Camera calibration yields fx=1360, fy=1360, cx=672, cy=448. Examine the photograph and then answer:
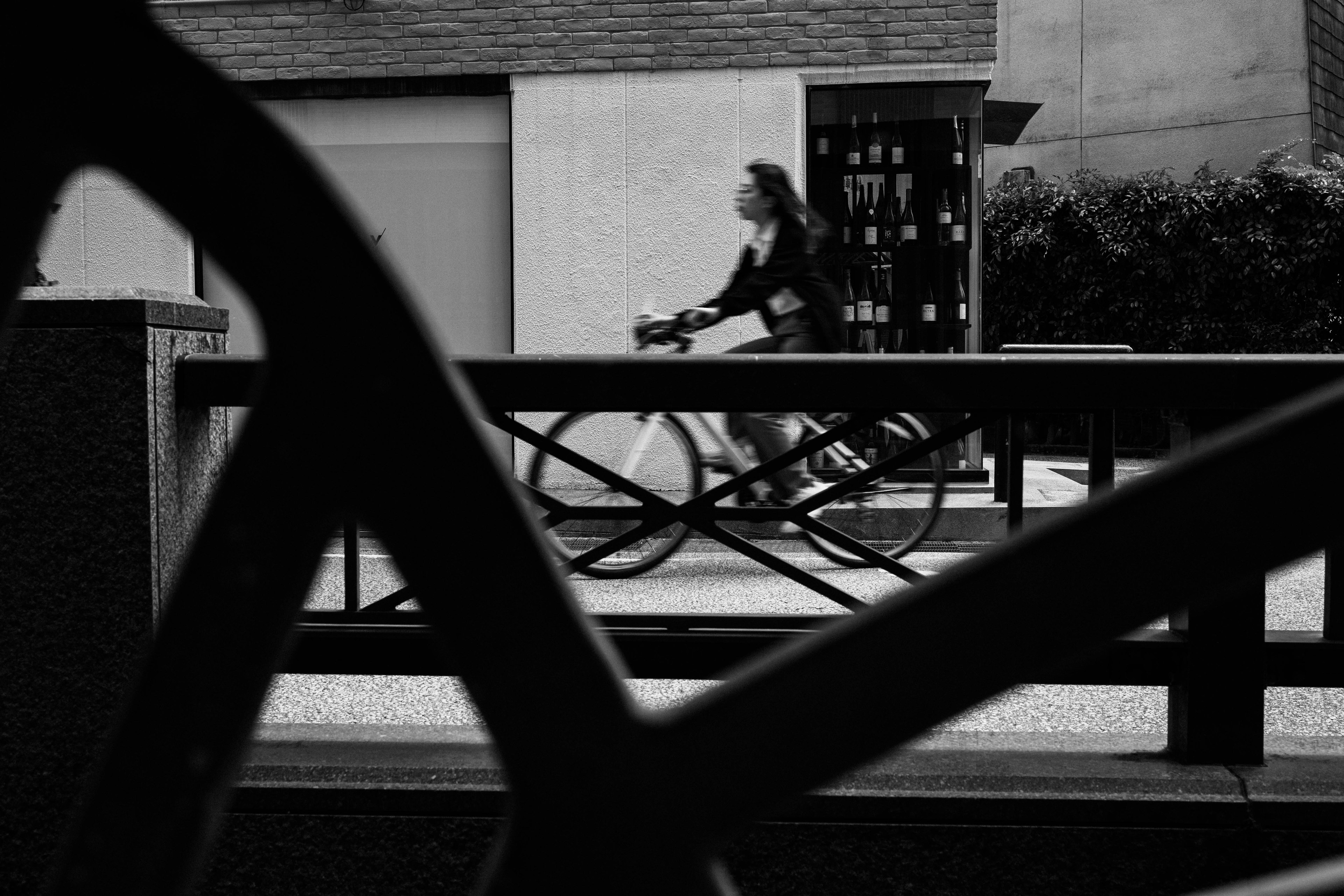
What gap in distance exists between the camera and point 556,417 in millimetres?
9320

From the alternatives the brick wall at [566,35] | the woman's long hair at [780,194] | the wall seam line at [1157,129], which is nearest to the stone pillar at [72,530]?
the woman's long hair at [780,194]

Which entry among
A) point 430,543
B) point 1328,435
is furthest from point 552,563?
point 1328,435

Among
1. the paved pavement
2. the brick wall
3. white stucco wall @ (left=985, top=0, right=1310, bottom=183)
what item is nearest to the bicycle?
the paved pavement

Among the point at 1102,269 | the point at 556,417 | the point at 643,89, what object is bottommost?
the point at 556,417

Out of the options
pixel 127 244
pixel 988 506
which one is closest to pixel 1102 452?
pixel 988 506

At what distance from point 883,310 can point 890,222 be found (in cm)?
75

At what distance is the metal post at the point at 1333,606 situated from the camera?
290 cm

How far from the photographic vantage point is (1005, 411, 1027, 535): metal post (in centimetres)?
430

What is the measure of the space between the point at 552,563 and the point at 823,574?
6.78 m

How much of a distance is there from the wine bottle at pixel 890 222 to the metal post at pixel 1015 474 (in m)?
6.95

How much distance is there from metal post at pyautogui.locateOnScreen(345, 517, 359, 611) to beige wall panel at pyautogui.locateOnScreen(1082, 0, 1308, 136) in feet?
70.3

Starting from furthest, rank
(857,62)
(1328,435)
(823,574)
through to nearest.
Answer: (857,62) < (823,574) < (1328,435)

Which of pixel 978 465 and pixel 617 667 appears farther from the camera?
pixel 978 465

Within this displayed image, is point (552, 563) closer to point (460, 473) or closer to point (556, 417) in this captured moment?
point (460, 473)
